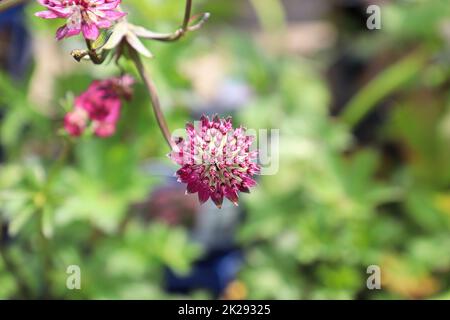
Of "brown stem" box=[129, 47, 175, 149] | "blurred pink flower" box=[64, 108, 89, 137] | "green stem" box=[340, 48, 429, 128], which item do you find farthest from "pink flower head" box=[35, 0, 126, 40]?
"green stem" box=[340, 48, 429, 128]

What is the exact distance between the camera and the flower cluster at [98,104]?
0.89 meters

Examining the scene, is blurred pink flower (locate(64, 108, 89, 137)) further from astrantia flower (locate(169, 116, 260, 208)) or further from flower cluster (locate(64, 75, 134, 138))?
astrantia flower (locate(169, 116, 260, 208))

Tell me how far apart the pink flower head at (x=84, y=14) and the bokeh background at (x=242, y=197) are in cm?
24

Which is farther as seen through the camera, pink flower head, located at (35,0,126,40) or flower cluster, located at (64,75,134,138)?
flower cluster, located at (64,75,134,138)

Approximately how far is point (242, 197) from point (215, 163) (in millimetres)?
828

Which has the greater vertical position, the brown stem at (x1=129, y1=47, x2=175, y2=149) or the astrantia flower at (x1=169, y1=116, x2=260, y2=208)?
the brown stem at (x1=129, y1=47, x2=175, y2=149)

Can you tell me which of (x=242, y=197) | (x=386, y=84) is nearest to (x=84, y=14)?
(x=242, y=197)

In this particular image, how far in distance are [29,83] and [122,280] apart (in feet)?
1.33

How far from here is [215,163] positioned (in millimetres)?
700

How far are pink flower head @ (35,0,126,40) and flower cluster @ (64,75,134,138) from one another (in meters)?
0.18

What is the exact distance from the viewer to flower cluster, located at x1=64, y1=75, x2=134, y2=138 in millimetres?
885

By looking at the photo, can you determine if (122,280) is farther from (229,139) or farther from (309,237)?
(229,139)

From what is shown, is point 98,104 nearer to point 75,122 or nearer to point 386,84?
point 75,122
